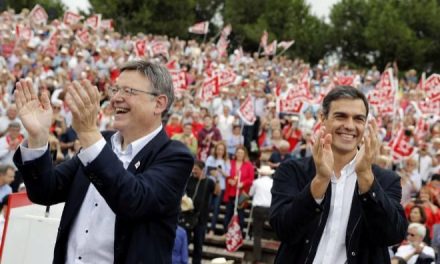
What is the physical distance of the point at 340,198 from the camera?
3338 mm

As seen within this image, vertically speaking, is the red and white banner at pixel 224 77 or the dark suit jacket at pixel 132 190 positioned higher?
the red and white banner at pixel 224 77

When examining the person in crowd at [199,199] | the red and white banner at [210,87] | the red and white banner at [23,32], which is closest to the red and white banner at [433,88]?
the red and white banner at [210,87]

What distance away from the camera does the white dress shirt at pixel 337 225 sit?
128 inches

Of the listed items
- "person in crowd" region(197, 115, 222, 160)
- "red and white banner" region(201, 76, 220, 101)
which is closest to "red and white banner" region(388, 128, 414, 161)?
"person in crowd" region(197, 115, 222, 160)

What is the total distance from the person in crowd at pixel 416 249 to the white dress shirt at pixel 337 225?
16.9 feet

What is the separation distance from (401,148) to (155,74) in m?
10.9

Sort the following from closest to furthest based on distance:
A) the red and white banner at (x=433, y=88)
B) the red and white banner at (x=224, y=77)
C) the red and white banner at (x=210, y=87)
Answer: the red and white banner at (x=433, y=88), the red and white banner at (x=210, y=87), the red and white banner at (x=224, y=77)

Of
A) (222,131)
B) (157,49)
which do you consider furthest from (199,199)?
(157,49)

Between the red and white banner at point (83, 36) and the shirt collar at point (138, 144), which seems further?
the red and white banner at point (83, 36)

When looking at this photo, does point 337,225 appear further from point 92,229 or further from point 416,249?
point 416,249

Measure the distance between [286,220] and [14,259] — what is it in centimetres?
132

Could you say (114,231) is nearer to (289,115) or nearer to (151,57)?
(289,115)

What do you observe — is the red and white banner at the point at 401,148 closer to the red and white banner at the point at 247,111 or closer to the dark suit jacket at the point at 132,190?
the red and white banner at the point at 247,111

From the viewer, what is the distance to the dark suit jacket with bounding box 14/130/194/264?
2.72m
